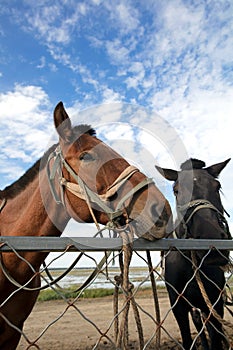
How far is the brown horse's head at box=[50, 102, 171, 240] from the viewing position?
6.86 ft

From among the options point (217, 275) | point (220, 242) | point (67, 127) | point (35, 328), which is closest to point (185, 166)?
point (217, 275)

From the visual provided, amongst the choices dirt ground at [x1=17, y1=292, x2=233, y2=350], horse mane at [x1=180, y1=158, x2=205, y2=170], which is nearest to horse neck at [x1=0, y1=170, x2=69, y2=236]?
horse mane at [x1=180, y1=158, x2=205, y2=170]

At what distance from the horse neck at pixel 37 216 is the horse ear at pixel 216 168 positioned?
232cm

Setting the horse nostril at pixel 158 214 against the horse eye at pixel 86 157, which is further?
the horse eye at pixel 86 157

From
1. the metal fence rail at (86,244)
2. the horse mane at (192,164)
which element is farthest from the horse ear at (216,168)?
the metal fence rail at (86,244)

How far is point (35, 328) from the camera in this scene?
8.25 m

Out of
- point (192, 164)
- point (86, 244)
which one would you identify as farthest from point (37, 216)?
point (192, 164)

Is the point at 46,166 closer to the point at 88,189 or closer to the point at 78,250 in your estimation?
the point at 88,189

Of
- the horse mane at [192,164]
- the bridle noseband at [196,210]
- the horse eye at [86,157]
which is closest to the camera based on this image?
the horse eye at [86,157]

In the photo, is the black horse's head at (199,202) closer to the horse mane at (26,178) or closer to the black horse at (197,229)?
the black horse at (197,229)

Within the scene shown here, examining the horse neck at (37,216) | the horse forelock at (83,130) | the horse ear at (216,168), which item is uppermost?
the horse forelock at (83,130)

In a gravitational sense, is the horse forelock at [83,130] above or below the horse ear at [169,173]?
above

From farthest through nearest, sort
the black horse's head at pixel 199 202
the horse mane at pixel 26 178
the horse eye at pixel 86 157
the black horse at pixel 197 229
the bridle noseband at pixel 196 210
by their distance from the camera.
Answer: the bridle noseband at pixel 196 210 → the black horse at pixel 197 229 → the black horse's head at pixel 199 202 → the horse mane at pixel 26 178 → the horse eye at pixel 86 157

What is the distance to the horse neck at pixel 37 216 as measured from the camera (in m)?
2.87
